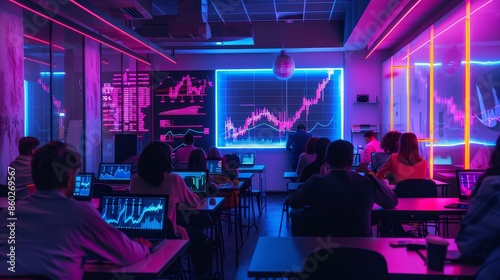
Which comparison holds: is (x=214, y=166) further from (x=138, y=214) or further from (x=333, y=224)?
(x=333, y=224)

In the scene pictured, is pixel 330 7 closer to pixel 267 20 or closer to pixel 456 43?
pixel 267 20

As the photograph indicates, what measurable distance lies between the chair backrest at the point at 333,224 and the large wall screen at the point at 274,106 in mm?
9040

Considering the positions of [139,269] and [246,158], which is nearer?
[139,269]

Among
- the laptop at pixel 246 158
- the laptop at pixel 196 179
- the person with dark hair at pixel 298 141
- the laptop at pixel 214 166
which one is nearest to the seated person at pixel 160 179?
the laptop at pixel 196 179

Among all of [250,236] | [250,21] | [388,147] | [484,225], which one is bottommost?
[250,236]

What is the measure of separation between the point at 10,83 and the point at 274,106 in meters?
6.80

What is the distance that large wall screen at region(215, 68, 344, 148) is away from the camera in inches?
476

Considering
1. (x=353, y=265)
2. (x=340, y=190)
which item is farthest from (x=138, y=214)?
(x=353, y=265)

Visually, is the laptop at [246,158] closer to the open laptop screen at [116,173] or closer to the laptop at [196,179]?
the open laptop screen at [116,173]

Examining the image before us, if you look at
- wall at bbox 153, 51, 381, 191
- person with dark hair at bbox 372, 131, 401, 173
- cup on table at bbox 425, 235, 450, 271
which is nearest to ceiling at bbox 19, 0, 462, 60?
wall at bbox 153, 51, 381, 191

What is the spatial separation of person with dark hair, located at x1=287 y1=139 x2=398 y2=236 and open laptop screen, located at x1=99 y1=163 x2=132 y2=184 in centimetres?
457

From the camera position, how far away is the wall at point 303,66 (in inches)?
467

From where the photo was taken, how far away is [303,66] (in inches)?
475

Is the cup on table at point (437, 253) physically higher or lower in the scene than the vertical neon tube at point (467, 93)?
lower
